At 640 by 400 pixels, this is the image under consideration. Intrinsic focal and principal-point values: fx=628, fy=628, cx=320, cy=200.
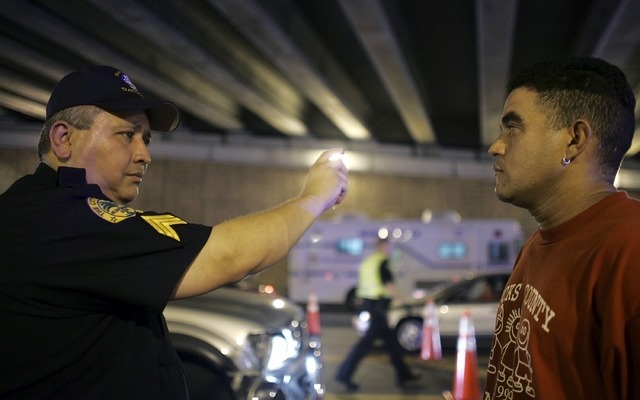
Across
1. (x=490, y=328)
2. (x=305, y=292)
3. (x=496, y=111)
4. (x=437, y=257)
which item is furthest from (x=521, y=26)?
(x=305, y=292)

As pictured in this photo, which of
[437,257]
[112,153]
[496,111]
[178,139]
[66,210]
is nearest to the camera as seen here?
[66,210]

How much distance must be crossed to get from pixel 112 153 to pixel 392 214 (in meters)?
21.7

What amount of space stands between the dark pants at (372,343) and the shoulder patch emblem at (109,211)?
275 inches

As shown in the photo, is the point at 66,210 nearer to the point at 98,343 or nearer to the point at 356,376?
the point at 98,343

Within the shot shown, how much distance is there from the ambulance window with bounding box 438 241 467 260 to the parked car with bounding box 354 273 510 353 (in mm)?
6534

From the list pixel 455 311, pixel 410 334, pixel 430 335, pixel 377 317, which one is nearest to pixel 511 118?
pixel 377 317

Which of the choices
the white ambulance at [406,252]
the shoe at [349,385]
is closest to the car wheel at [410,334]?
the shoe at [349,385]

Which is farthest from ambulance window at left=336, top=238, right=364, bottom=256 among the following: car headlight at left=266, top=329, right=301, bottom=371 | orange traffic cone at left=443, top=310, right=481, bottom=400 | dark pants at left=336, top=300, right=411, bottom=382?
car headlight at left=266, top=329, right=301, bottom=371

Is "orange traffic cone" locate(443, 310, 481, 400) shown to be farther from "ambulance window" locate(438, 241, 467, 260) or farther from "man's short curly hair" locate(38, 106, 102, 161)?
"ambulance window" locate(438, 241, 467, 260)

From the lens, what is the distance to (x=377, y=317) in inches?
356

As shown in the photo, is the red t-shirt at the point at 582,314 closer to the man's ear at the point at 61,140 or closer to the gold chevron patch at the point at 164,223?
the gold chevron patch at the point at 164,223

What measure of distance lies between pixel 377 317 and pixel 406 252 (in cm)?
1009

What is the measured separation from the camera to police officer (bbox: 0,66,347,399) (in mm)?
1688

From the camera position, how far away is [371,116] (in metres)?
19.5
